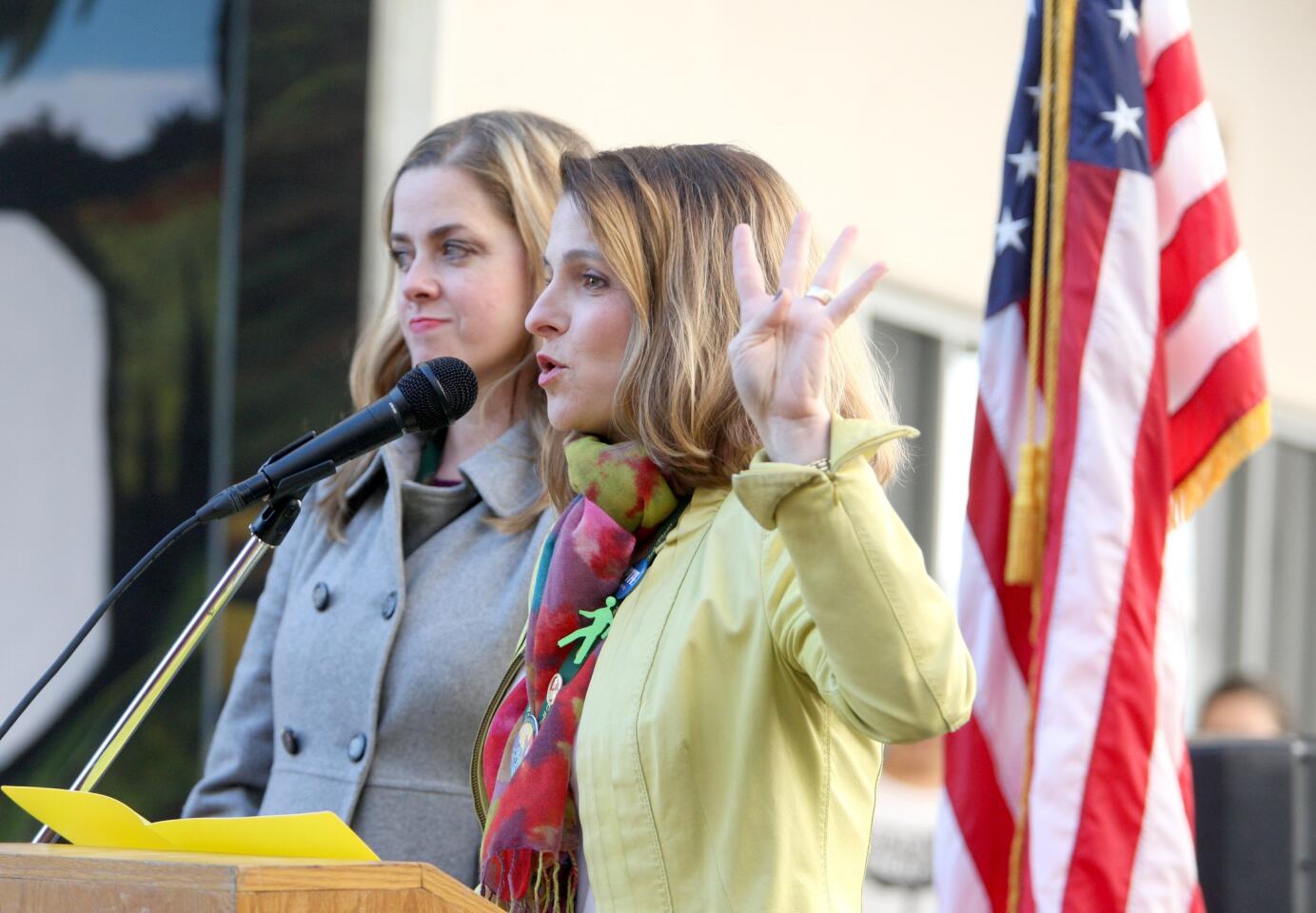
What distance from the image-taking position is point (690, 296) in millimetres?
1730

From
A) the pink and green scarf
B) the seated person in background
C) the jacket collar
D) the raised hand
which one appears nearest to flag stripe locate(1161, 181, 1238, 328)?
the jacket collar

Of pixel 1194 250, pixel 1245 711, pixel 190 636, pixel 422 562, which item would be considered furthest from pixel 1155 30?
pixel 1245 711

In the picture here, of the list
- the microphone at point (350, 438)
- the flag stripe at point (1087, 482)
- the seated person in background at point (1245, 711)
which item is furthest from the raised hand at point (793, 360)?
the seated person in background at point (1245, 711)

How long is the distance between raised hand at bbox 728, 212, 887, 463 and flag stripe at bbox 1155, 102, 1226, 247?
160cm

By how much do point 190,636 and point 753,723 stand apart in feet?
1.78

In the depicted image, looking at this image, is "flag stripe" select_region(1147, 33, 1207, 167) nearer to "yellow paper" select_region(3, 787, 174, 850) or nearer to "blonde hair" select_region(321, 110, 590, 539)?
"blonde hair" select_region(321, 110, 590, 539)

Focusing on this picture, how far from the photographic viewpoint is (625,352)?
1747 millimetres

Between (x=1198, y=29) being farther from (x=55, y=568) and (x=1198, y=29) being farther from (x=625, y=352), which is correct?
(x=625, y=352)

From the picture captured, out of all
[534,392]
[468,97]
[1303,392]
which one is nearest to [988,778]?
[534,392]

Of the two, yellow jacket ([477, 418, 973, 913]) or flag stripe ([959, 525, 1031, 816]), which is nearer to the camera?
yellow jacket ([477, 418, 973, 913])

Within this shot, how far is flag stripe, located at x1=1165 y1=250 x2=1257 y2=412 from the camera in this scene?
281 centimetres

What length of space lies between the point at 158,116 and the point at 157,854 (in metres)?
2.62

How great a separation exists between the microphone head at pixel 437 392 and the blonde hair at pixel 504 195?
56 cm

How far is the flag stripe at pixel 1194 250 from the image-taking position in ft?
9.36
